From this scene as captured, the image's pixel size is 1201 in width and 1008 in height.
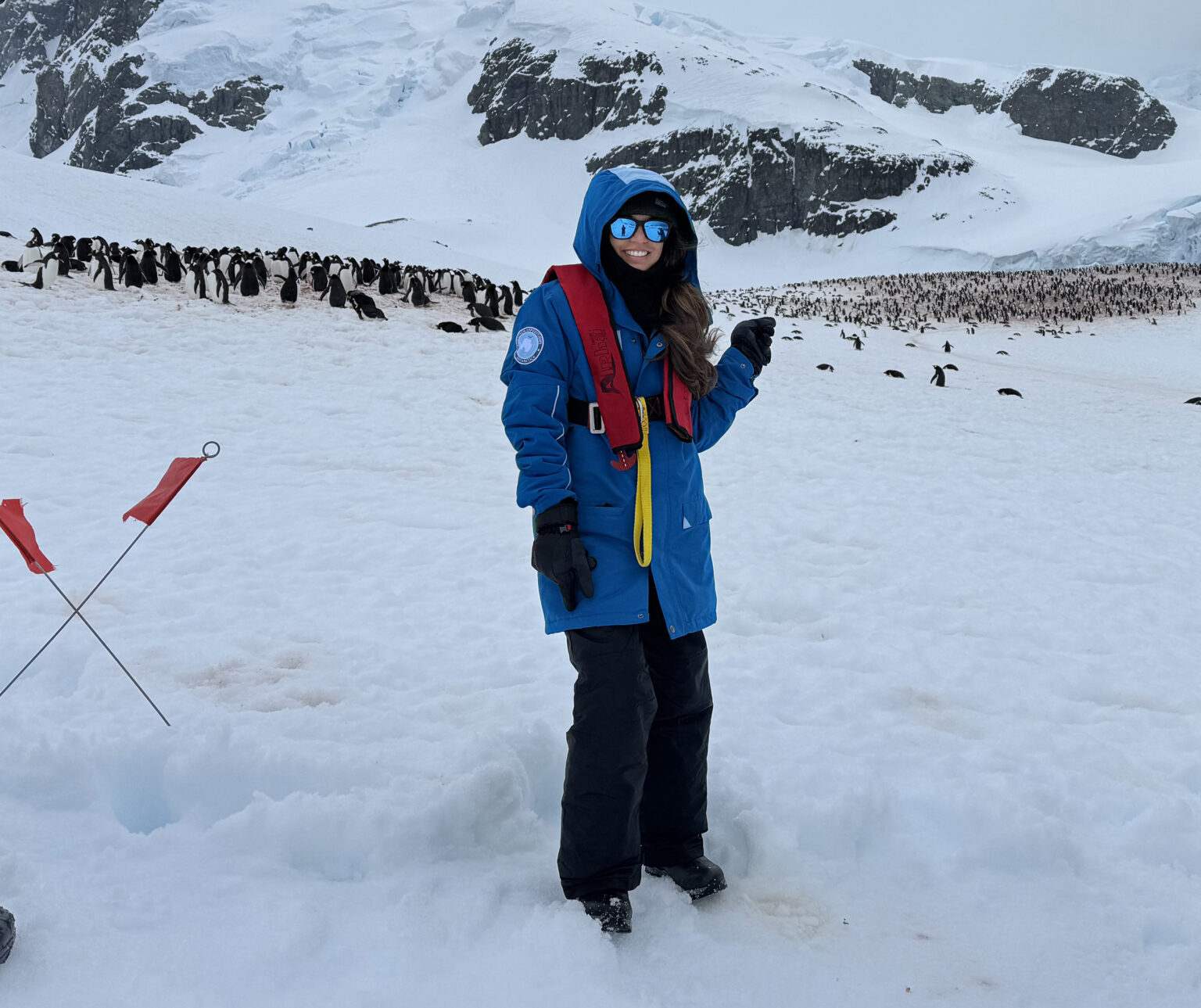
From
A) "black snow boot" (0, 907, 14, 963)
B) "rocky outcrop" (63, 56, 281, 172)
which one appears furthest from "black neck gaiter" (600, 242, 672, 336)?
"rocky outcrop" (63, 56, 281, 172)

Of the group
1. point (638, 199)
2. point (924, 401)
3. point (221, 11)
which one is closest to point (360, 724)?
point (638, 199)

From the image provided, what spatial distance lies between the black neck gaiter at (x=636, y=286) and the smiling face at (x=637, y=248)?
2 cm

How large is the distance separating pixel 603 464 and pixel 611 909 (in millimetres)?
1077

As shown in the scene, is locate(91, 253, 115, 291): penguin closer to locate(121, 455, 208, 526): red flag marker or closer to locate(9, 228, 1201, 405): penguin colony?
locate(9, 228, 1201, 405): penguin colony

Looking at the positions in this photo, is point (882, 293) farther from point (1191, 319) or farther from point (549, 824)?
point (549, 824)

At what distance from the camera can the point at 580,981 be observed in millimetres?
1825

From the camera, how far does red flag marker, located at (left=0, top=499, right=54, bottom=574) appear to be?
235 centimetres

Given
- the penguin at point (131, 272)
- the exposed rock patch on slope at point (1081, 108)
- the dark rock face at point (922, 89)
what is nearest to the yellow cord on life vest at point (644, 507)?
the penguin at point (131, 272)

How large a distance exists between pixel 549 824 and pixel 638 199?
1791mm

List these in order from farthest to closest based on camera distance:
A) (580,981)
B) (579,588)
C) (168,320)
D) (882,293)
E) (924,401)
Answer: (882,293) < (924,401) < (168,320) < (579,588) < (580,981)

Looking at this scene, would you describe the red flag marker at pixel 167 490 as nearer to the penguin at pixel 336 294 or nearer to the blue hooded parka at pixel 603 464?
the blue hooded parka at pixel 603 464

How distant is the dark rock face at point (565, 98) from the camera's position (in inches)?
3044

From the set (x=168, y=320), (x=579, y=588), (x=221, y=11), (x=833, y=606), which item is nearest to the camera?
(x=579, y=588)

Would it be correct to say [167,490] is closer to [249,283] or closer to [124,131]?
[249,283]
